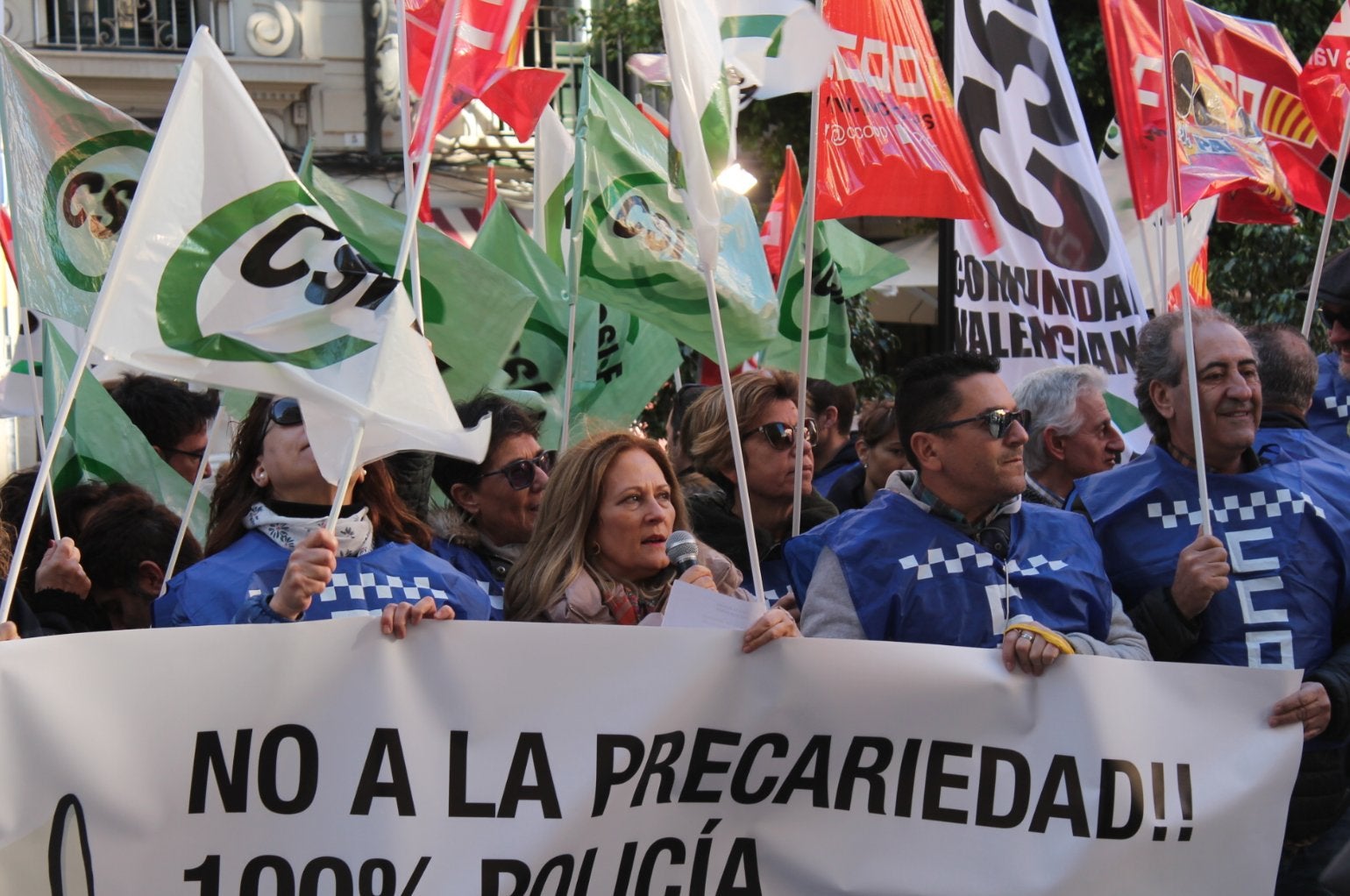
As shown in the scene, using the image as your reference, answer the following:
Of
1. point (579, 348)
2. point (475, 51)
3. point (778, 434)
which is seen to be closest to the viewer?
point (778, 434)

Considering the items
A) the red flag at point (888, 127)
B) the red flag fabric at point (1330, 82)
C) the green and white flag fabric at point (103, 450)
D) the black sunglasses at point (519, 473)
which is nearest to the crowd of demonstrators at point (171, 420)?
the green and white flag fabric at point (103, 450)

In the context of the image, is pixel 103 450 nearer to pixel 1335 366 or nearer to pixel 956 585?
pixel 956 585

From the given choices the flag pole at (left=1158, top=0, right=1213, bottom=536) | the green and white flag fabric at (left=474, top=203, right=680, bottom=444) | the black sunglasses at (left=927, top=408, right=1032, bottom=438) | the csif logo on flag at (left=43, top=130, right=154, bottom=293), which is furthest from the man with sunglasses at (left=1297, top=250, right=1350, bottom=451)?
A: the csif logo on flag at (left=43, top=130, right=154, bottom=293)

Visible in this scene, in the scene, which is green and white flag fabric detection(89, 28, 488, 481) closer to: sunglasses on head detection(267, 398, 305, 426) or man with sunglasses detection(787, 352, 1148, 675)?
sunglasses on head detection(267, 398, 305, 426)

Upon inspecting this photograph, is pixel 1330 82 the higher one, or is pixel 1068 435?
pixel 1330 82

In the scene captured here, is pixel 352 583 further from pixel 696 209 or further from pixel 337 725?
pixel 696 209

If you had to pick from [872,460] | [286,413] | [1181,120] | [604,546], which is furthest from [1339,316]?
[286,413]

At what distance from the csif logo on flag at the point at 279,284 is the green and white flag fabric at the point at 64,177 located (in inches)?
44.6

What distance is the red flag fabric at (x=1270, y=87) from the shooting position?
5.89 metres

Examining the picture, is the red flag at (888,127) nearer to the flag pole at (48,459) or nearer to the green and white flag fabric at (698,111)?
the green and white flag fabric at (698,111)

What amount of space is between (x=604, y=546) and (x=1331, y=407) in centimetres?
271

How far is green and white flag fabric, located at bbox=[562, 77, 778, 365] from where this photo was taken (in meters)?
4.93

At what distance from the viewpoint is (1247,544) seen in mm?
3793

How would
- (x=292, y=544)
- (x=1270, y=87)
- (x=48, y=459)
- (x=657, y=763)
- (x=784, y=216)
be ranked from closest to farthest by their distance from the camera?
(x=48, y=459), (x=657, y=763), (x=292, y=544), (x=1270, y=87), (x=784, y=216)
